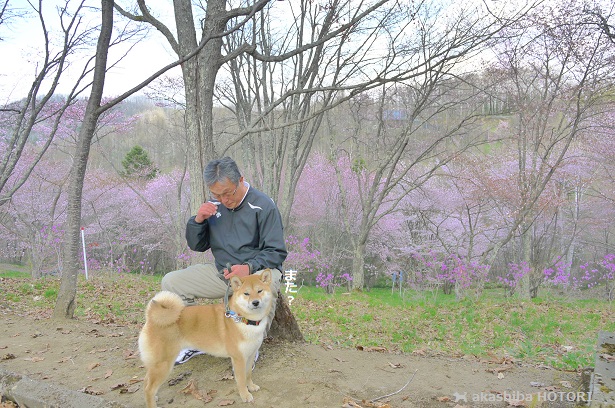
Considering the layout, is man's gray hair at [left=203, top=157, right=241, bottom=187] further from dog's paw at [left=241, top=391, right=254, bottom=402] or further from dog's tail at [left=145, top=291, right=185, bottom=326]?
dog's paw at [left=241, top=391, right=254, bottom=402]

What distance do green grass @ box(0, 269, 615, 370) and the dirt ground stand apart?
57.0 inches

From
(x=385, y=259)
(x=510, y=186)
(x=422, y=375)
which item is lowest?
(x=385, y=259)

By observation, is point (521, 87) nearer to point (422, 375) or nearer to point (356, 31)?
point (356, 31)

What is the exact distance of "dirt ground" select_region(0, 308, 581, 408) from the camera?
10.7 feet

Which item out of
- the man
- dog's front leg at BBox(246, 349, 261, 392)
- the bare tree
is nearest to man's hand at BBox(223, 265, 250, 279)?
the man

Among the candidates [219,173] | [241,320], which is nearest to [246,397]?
[241,320]

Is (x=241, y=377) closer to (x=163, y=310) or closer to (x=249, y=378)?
(x=249, y=378)

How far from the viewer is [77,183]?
5.80m

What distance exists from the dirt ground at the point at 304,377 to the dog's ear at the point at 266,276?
0.90 metres

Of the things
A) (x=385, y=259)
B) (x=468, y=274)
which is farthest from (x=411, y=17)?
(x=385, y=259)

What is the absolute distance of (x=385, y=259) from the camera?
870 inches

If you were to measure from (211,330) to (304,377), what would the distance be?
0.90m

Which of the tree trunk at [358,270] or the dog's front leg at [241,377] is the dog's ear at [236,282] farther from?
the tree trunk at [358,270]

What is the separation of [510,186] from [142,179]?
19211mm
